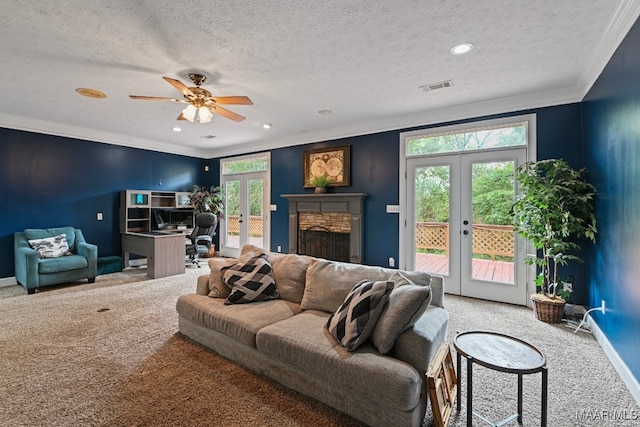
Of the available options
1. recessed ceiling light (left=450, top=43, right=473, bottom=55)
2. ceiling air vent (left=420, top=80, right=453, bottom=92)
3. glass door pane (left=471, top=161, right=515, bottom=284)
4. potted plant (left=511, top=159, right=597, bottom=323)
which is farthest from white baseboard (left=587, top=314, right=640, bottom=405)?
ceiling air vent (left=420, top=80, right=453, bottom=92)

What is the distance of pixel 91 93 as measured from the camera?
3625 millimetres

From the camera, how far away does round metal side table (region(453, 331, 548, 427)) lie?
1.41m

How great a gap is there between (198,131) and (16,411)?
15.3ft

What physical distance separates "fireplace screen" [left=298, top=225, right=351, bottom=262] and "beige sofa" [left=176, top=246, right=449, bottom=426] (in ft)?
8.19

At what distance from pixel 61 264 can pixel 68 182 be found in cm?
170

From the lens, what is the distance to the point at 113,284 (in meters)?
4.61

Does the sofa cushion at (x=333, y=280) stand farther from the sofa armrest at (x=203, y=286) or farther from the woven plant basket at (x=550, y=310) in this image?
the woven plant basket at (x=550, y=310)

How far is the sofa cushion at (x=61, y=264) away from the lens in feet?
13.7

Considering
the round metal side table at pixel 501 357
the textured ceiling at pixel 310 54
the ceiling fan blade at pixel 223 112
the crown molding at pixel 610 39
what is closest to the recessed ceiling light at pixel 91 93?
the textured ceiling at pixel 310 54

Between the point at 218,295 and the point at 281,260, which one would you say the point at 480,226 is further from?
the point at 218,295

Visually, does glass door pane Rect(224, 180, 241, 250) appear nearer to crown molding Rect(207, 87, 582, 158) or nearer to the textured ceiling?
crown molding Rect(207, 87, 582, 158)

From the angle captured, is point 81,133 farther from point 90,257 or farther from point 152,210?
point 90,257

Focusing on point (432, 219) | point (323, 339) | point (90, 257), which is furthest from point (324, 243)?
point (90, 257)

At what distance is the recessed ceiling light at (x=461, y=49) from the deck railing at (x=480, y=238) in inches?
90.9
